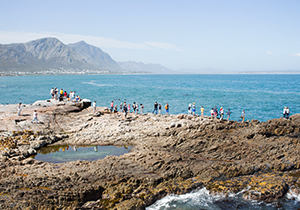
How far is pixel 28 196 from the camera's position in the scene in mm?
12977

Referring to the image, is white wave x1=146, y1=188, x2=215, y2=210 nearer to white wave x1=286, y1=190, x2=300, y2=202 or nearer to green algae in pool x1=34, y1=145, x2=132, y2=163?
white wave x1=286, y1=190, x2=300, y2=202

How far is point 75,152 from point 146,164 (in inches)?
317

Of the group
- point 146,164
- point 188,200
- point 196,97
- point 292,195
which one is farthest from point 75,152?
point 196,97

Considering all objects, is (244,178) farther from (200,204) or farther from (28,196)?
(28,196)

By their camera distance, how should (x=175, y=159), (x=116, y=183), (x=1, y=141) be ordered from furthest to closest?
(x=1, y=141) < (x=175, y=159) < (x=116, y=183)

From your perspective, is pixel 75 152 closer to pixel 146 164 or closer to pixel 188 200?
pixel 146 164

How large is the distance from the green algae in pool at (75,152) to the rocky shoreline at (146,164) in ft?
3.01

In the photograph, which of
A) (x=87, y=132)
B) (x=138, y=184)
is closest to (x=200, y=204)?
(x=138, y=184)

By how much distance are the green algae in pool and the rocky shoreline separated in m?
0.92

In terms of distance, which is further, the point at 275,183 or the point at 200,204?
the point at 275,183

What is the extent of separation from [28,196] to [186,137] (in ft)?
45.5

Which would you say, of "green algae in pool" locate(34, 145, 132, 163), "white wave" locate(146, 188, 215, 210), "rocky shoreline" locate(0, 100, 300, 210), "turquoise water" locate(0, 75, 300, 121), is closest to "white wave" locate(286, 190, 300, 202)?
"rocky shoreline" locate(0, 100, 300, 210)

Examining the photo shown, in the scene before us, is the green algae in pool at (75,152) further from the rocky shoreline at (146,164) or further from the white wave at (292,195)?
the white wave at (292,195)

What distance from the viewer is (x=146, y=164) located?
17.2 meters
